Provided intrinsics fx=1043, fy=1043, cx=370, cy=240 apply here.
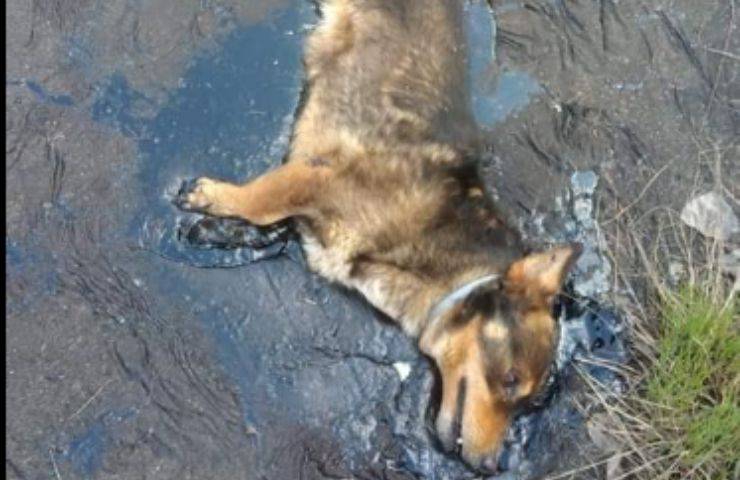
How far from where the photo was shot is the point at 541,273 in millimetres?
4770

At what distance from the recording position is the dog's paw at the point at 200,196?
5.07 meters

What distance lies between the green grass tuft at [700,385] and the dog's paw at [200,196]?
2.31 metres

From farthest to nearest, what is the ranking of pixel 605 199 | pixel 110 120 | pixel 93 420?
pixel 605 199 < pixel 110 120 < pixel 93 420

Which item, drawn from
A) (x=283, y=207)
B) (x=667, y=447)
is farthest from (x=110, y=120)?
(x=667, y=447)

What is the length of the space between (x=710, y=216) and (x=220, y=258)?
2645mm

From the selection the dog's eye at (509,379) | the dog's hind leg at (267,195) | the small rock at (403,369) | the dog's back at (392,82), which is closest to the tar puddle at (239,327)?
the small rock at (403,369)

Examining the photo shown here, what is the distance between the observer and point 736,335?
5.03 meters

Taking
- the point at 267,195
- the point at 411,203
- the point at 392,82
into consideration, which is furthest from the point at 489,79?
the point at 267,195

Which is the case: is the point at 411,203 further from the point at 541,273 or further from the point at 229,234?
the point at 229,234

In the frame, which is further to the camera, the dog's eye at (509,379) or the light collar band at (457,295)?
the light collar band at (457,295)

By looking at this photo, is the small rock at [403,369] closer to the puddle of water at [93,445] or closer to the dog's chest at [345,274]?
the dog's chest at [345,274]

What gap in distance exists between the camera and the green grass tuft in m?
4.94

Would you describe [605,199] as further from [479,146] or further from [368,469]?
[368,469]

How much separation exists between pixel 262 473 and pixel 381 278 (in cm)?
110
